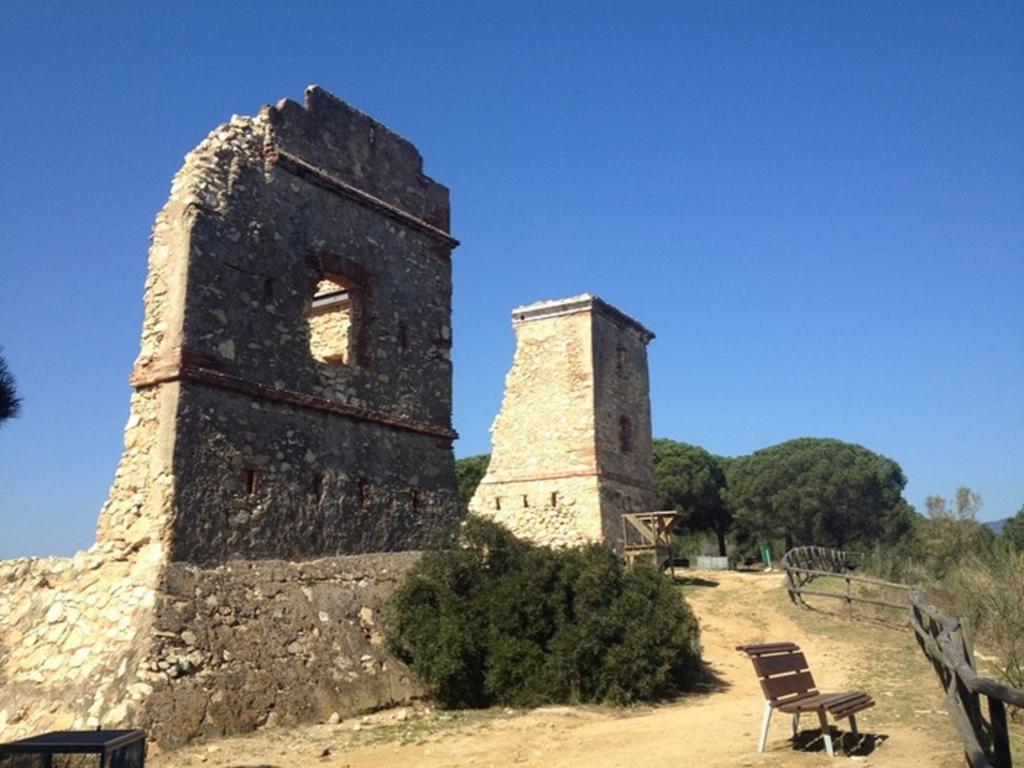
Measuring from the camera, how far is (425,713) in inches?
373

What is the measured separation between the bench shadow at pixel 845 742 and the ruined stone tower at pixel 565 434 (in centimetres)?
1280

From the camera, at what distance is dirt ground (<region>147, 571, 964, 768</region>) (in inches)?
277

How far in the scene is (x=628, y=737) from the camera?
8125 mm

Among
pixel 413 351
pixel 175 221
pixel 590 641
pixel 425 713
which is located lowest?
pixel 425 713

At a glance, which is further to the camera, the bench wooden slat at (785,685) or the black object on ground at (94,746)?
the bench wooden slat at (785,685)

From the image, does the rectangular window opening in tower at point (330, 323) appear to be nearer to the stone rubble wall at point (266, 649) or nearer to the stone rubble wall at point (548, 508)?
the stone rubble wall at point (266, 649)

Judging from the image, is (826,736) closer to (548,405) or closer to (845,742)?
(845,742)

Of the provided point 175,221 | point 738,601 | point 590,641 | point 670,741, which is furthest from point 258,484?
point 738,601

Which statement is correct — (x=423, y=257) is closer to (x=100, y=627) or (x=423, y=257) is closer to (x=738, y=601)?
(x=100, y=627)

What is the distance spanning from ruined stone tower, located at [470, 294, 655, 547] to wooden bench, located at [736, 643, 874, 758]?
497 inches

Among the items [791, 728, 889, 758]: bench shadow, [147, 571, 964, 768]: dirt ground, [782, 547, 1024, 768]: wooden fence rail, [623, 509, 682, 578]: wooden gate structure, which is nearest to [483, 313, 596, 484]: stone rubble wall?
[623, 509, 682, 578]: wooden gate structure

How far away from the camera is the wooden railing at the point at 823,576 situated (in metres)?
16.2

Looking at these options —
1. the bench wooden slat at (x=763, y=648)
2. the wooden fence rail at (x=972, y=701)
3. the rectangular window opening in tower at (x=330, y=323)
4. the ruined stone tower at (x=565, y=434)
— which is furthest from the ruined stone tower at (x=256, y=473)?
the ruined stone tower at (x=565, y=434)

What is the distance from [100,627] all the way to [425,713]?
3.49 m
